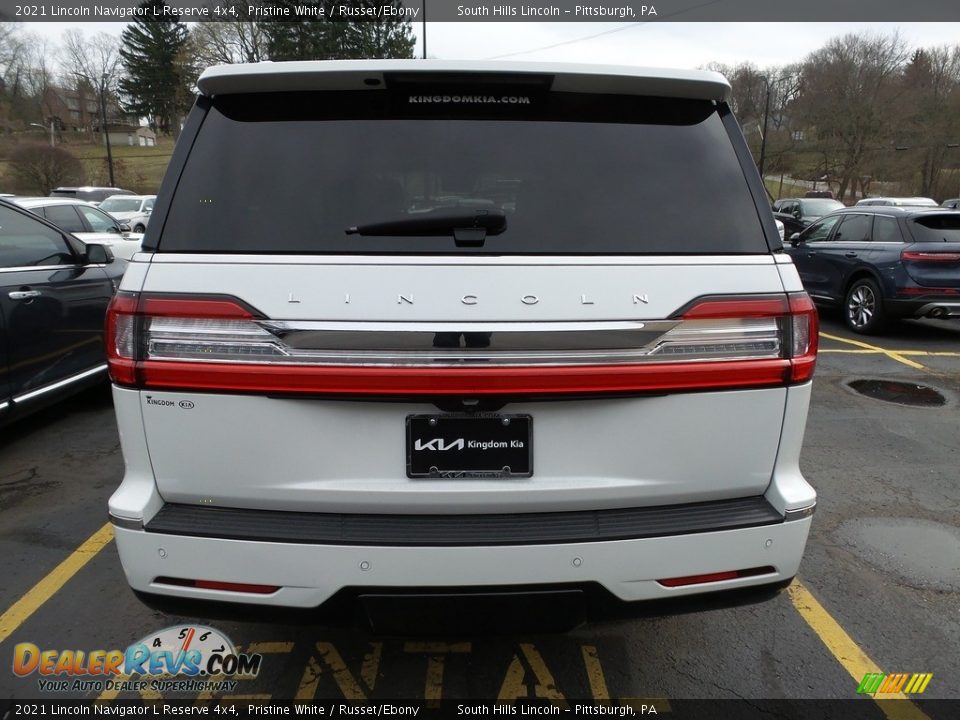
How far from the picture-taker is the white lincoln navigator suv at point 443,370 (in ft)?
5.96

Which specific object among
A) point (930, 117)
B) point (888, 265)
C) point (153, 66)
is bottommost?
point (888, 265)

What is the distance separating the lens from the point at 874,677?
8.39ft

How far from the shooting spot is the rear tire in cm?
938

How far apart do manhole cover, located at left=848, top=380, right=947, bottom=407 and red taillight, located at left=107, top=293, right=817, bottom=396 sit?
546 cm

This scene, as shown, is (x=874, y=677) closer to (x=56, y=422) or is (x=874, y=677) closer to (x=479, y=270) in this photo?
(x=479, y=270)

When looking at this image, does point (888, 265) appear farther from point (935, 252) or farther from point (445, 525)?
point (445, 525)

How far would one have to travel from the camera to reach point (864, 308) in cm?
972

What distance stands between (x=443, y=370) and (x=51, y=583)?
8.50 feet

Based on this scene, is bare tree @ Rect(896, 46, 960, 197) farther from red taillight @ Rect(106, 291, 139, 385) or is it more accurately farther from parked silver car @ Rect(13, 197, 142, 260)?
red taillight @ Rect(106, 291, 139, 385)

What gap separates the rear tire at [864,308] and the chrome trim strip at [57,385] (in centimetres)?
961

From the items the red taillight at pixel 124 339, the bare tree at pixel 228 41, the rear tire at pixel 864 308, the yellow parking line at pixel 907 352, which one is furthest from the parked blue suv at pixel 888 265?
the bare tree at pixel 228 41

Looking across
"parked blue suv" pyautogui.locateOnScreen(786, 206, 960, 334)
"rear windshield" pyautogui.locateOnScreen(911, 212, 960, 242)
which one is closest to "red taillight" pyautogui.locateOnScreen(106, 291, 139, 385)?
"parked blue suv" pyautogui.locateOnScreen(786, 206, 960, 334)

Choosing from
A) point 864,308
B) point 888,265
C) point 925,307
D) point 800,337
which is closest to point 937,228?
point 888,265

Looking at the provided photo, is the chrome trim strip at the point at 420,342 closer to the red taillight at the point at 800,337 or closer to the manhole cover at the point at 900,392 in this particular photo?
the red taillight at the point at 800,337
